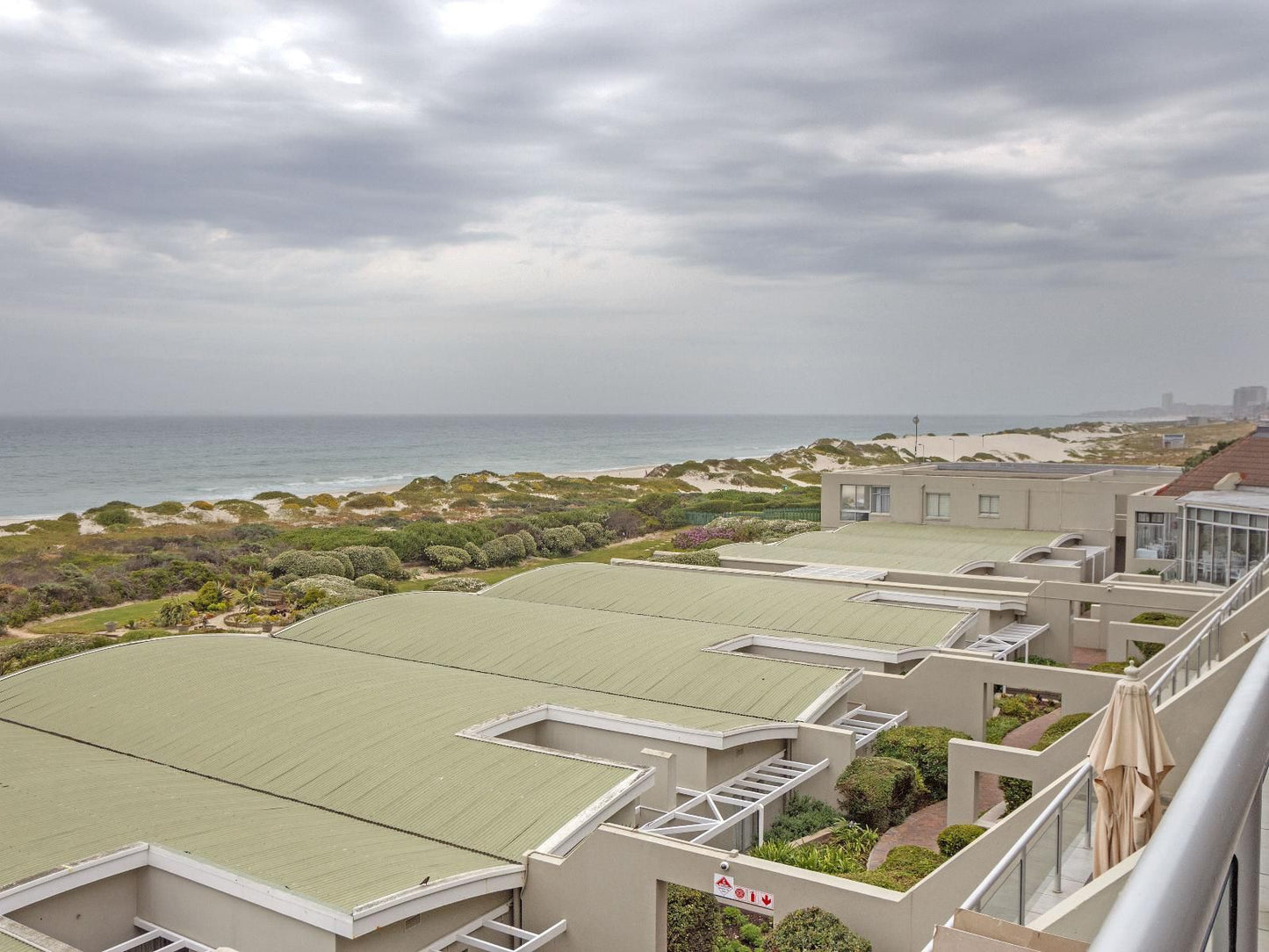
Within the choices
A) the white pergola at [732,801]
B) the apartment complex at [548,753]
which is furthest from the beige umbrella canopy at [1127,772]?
the white pergola at [732,801]

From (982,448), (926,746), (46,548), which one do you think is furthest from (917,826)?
(982,448)

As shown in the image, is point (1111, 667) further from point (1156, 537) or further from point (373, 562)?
point (373, 562)

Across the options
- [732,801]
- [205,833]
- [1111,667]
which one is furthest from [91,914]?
[1111,667]

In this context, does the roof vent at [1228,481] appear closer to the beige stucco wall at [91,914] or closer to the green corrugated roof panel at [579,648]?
the green corrugated roof panel at [579,648]

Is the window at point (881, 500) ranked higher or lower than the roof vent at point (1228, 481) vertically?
lower

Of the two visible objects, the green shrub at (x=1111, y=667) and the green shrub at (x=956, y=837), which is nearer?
the green shrub at (x=956, y=837)

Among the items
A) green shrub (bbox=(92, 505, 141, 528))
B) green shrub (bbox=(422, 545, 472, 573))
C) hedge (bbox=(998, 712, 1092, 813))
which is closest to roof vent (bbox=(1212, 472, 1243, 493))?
hedge (bbox=(998, 712, 1092, 813))
